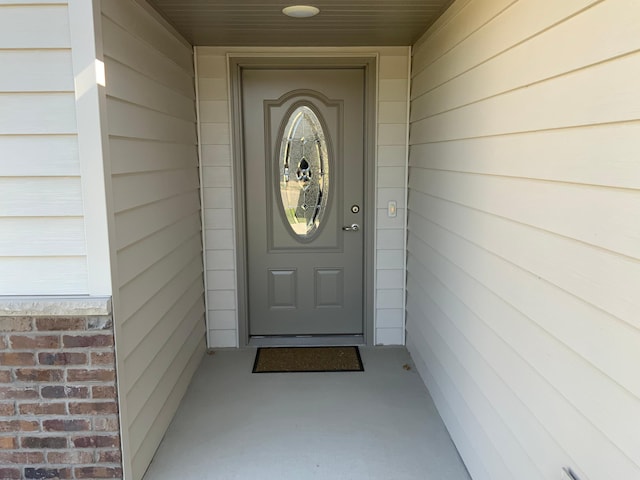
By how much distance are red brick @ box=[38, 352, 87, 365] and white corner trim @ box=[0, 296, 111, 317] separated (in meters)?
0.16

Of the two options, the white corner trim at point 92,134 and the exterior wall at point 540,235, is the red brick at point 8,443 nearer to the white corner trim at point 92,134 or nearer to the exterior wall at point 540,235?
the white corner trim at point 92,134

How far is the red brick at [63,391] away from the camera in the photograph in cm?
197

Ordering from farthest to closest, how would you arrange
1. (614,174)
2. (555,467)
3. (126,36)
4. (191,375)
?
1. (191,375)
2. (126,36)
3. (555,467)
4. (614,174)

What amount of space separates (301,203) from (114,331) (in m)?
2.01

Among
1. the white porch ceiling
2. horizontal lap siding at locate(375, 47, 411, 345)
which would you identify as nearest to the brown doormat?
horizontal lap siding at locate(375, 47, 411, 345)

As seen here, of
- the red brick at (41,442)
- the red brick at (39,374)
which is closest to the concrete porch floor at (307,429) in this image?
the red brick at (41,442)

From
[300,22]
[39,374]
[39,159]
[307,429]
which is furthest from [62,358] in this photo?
[300,22]

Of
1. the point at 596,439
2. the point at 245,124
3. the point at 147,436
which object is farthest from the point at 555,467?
the point at 245,124

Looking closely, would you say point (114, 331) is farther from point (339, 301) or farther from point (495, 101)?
point (339, 301)

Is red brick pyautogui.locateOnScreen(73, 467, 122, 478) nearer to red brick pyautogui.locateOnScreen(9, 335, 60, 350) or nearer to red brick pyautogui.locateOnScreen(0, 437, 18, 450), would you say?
red brick pyautogui.locateOnScreen(0, 437, 18, 450)

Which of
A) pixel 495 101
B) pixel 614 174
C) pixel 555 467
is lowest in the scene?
pixel 555 467

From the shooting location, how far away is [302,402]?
2.96 m

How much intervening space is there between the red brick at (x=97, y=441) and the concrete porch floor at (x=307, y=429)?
0.38 m

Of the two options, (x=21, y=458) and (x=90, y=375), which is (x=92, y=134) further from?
(x=21, y=458)
